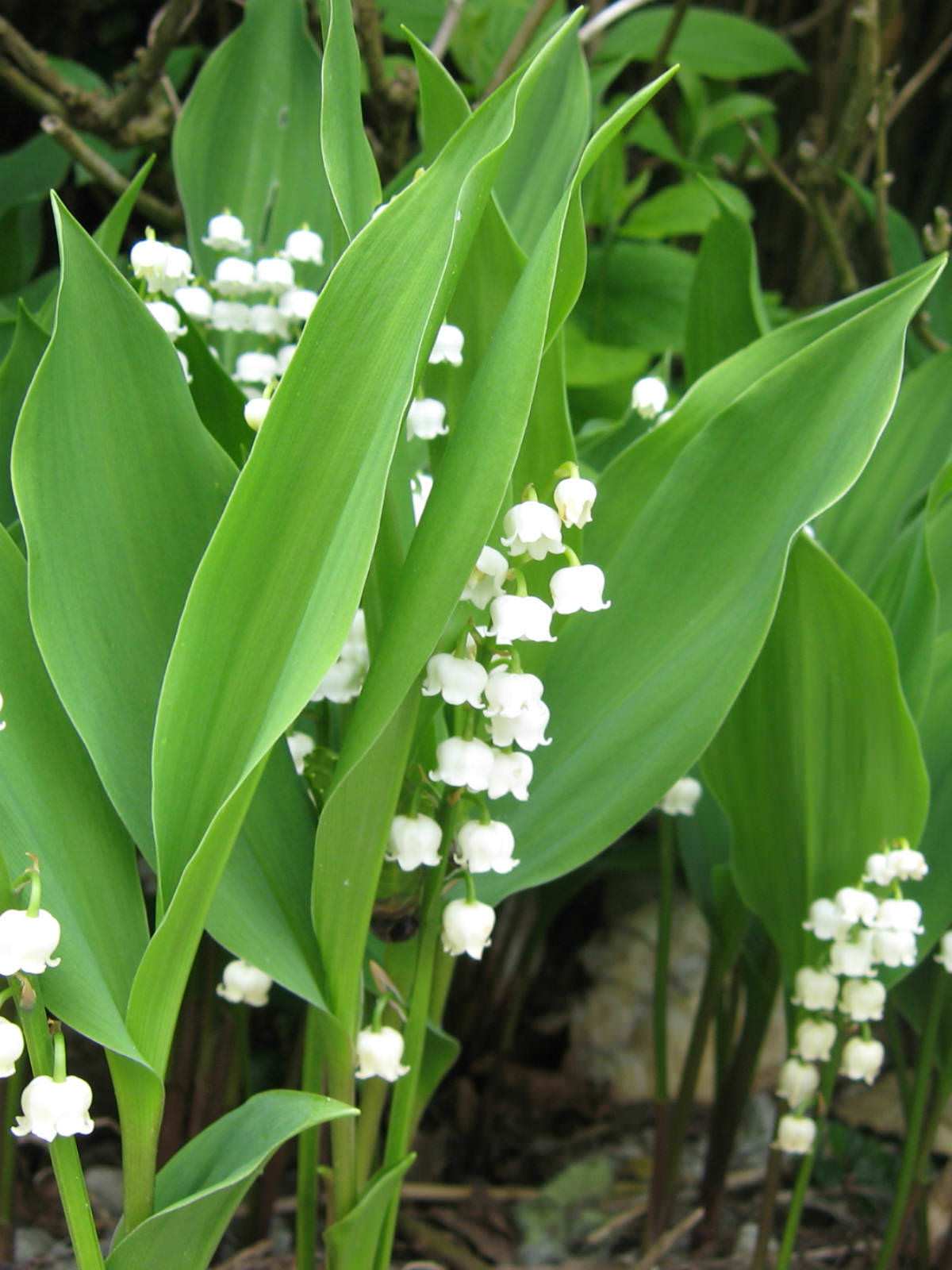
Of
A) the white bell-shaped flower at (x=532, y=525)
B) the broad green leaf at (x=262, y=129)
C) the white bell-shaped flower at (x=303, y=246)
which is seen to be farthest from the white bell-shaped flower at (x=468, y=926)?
the broad green leaf at (x=262, y=129)

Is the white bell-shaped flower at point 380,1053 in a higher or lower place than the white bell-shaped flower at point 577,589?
lower

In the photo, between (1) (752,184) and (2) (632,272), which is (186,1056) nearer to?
(2) (632,272)

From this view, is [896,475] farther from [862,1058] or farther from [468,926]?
[468,926]

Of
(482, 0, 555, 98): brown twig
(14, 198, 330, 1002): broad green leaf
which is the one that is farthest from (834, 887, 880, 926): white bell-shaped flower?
(482, 0, 555, 98): brown twig

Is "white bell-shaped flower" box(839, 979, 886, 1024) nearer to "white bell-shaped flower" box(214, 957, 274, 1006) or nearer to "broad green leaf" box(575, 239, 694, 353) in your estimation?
"white bell-shaped flower" box(214, 957, 274, 1006)

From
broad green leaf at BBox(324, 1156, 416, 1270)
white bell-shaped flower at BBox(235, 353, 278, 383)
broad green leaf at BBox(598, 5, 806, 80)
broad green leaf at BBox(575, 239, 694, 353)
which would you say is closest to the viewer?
broad green leaf at BBox(324, 1156, 416, 1270)

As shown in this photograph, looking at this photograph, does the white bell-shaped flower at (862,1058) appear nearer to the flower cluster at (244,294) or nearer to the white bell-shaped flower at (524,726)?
the white bell-shaped flower at (524,726)
